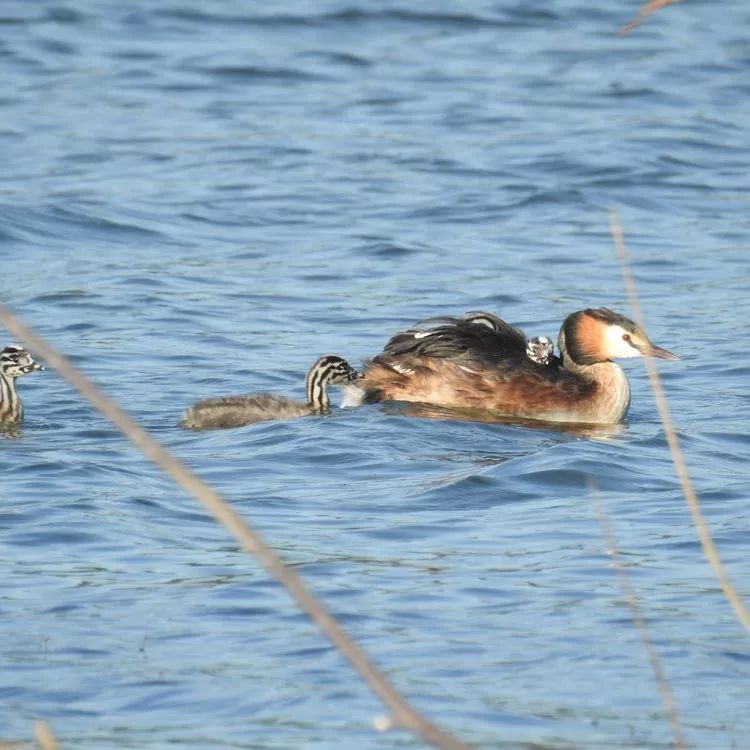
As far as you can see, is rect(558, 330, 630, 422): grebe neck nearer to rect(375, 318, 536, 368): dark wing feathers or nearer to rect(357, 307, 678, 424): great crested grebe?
rect(357, 307, 678, 424): great crested grebe

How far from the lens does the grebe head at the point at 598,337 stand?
991cm

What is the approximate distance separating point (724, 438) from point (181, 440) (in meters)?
2.64

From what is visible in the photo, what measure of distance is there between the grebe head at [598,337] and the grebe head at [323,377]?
1334mm

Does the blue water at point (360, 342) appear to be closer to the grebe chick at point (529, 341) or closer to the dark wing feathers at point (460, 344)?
the dark wing feathers at point (460, 344)

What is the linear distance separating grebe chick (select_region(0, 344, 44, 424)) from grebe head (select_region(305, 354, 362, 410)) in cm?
144

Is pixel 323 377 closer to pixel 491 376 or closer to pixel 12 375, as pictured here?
pixel 491 376

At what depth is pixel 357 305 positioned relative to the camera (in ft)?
40.0

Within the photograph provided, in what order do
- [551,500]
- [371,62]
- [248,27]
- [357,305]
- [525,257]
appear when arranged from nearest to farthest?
[551,500]
[357,305]
[525,257]
[371,62]
[248,27]

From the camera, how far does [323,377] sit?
370 inches

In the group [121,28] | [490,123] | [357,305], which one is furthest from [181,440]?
[121,28]

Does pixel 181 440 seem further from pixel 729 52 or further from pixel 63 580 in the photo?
pixel 729 52

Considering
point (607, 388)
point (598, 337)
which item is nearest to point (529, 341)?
point (598, 337)

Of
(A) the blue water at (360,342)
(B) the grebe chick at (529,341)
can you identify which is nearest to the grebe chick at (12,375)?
(A) the blue water at (360,342)

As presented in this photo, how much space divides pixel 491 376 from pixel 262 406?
1.38 m
